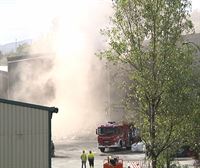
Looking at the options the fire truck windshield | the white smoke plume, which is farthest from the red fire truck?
the white smoke plume

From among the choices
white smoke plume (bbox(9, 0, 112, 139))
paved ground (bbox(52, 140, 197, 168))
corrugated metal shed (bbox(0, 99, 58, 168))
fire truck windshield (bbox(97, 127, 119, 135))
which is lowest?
paved ground (bbox(52, 140, 197, 168))

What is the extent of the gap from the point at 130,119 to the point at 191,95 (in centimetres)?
275

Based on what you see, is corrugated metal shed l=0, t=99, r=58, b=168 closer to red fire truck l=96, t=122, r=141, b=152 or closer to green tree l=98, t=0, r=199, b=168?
green tree l=98, t=0, r=199, b=168

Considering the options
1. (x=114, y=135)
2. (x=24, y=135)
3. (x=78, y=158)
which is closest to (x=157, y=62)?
(x=24, y=135)

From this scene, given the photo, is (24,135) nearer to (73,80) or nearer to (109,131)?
(109,131)

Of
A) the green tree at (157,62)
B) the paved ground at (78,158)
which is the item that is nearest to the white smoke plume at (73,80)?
the paved ground at (78,158)

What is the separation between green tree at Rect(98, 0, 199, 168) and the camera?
718 inches

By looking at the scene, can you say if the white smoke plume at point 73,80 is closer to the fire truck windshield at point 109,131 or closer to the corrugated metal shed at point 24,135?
the fire truck windshield at point 109,131

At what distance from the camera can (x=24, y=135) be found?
→ 17469mm

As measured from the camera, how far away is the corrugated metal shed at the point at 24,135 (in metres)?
17.2

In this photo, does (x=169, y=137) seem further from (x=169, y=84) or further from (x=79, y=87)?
(x=79, y=87)

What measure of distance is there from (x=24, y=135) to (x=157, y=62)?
590cm

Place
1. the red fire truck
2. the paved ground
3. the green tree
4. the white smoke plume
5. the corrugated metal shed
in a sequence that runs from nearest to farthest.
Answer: the corrugated metal shed, the green tree, the paved ground, the red fire truck, the white smoke plume

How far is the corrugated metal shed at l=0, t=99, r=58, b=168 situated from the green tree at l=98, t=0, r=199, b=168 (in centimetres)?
369
